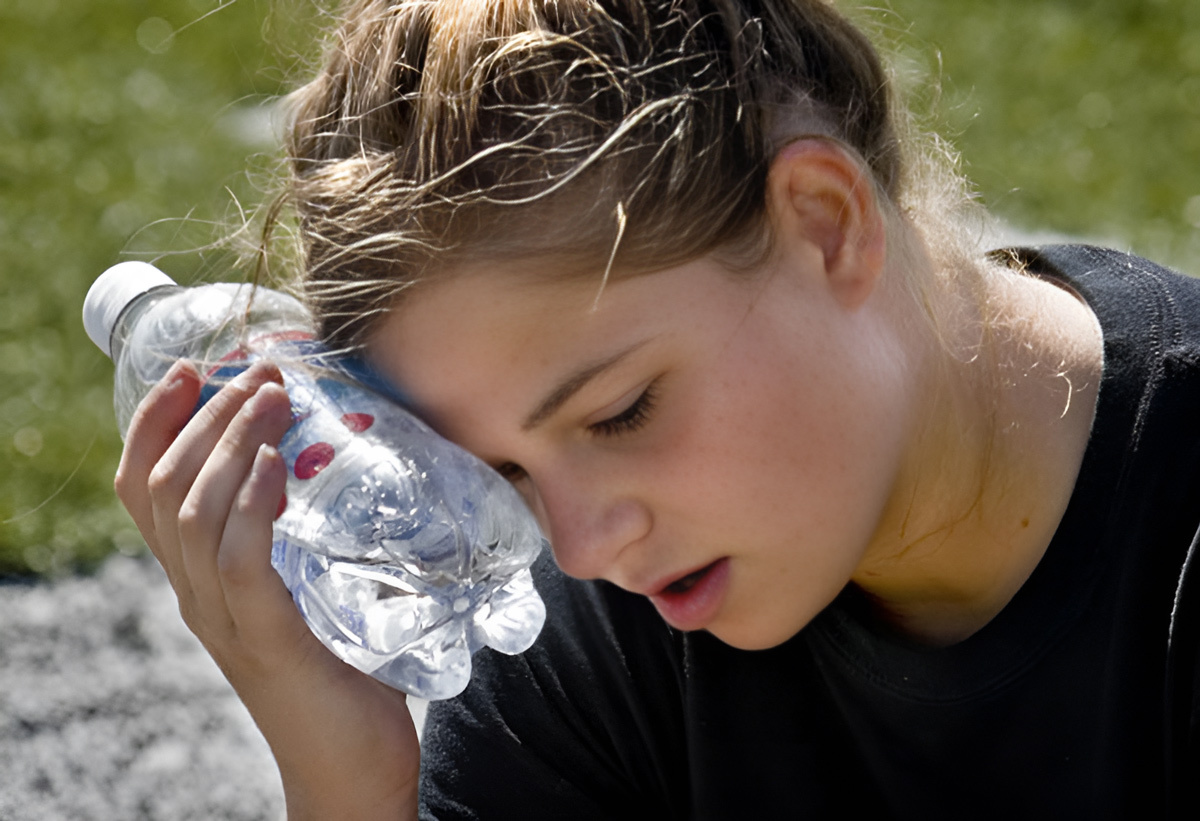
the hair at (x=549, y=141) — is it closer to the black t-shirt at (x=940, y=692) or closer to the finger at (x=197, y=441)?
the finger at (x=197, y=441)

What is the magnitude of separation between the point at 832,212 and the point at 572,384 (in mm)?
383

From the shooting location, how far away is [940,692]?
169 cm

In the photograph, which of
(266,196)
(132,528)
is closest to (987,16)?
(132,528)

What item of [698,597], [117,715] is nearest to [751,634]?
[698,597]

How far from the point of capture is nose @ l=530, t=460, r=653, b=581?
1.51m

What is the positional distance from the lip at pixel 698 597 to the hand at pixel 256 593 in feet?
1.55

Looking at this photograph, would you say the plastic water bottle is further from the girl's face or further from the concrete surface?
the concrete surface

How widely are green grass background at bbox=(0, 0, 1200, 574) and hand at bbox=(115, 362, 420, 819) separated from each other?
1.51 m

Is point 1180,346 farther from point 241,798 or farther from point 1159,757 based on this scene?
point 241,798

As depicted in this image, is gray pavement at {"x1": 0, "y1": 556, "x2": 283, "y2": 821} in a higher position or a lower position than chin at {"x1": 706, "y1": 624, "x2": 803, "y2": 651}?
lower

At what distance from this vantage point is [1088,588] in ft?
5.28

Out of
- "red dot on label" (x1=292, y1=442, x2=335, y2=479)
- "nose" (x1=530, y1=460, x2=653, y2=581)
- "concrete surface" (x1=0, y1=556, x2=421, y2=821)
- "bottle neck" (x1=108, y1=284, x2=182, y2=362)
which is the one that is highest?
"nose" (x1=530, y1=460, x2=653, y2=581)

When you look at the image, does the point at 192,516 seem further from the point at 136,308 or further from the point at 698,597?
the point at 698,597

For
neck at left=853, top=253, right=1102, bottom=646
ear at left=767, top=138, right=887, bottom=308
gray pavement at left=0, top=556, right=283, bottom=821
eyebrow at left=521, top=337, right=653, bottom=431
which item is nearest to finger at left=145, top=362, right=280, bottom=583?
eyebrow at left=521, top=337, right=653, bottom=431
